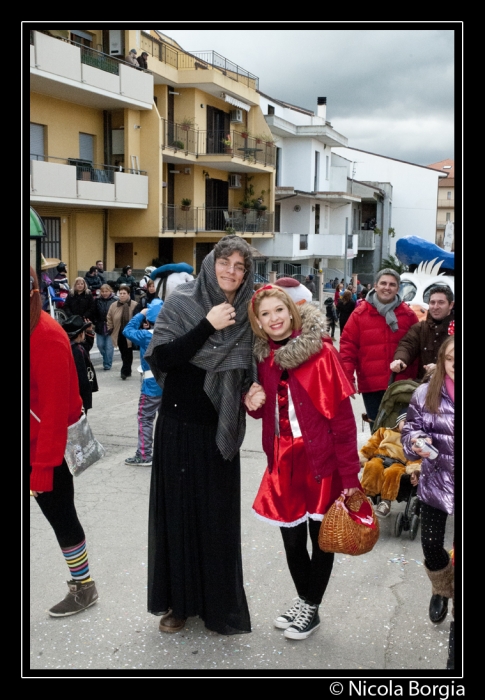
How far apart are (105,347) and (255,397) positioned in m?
9.38

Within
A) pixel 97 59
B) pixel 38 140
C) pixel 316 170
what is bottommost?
pixel 38 140

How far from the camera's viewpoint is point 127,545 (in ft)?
15.2

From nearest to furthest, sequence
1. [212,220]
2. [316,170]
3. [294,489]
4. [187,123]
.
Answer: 1. [294,489]
2. [187,123]
3. [212,220]
4. [316,170]

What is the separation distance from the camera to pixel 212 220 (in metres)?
27.7

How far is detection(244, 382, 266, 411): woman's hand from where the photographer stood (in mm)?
3301

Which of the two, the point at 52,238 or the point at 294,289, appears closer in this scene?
the point at 294,289

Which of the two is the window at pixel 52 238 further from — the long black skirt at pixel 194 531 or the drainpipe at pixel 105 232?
the long black skirt at pixel 194 531

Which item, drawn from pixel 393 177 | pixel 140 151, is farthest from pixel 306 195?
pixel 140 151

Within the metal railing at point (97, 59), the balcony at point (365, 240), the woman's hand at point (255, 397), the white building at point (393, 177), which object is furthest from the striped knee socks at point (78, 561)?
the balcony at point (365, 240)

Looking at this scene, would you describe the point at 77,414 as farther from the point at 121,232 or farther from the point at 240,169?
the point at 240,169

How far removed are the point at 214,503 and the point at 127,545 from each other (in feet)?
4.83

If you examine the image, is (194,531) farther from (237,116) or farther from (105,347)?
(237,116)

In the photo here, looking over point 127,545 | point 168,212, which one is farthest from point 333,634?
point 168,212

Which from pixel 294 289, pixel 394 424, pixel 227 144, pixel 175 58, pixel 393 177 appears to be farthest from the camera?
pixel 393 177
